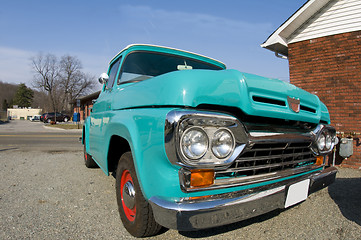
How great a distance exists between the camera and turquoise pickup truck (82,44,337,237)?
145 centimetres

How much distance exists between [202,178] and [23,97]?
371 feet

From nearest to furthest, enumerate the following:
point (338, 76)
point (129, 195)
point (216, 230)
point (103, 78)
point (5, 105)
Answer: point (129, 195) → point (216, 230) → point (103, 78) → point (338, 76) → point (5, 105)

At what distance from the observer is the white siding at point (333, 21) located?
5195 millimetres

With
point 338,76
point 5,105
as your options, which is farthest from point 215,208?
point 5,105

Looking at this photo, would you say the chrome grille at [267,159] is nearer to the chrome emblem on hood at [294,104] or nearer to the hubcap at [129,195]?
the chrome emblem on hood at [294,104]

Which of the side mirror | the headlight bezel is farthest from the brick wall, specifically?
the side mirror

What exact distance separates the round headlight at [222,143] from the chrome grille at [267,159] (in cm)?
10

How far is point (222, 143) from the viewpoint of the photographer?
1.55 m

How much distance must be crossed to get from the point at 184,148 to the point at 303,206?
87.1 inches

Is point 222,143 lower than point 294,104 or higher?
lower

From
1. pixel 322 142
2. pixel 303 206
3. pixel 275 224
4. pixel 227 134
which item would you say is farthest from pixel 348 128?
pixel 227 134

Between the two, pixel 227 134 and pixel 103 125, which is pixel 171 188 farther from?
pixel 103 125

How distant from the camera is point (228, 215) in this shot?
1.48m

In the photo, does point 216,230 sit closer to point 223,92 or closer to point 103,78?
point 223,92
